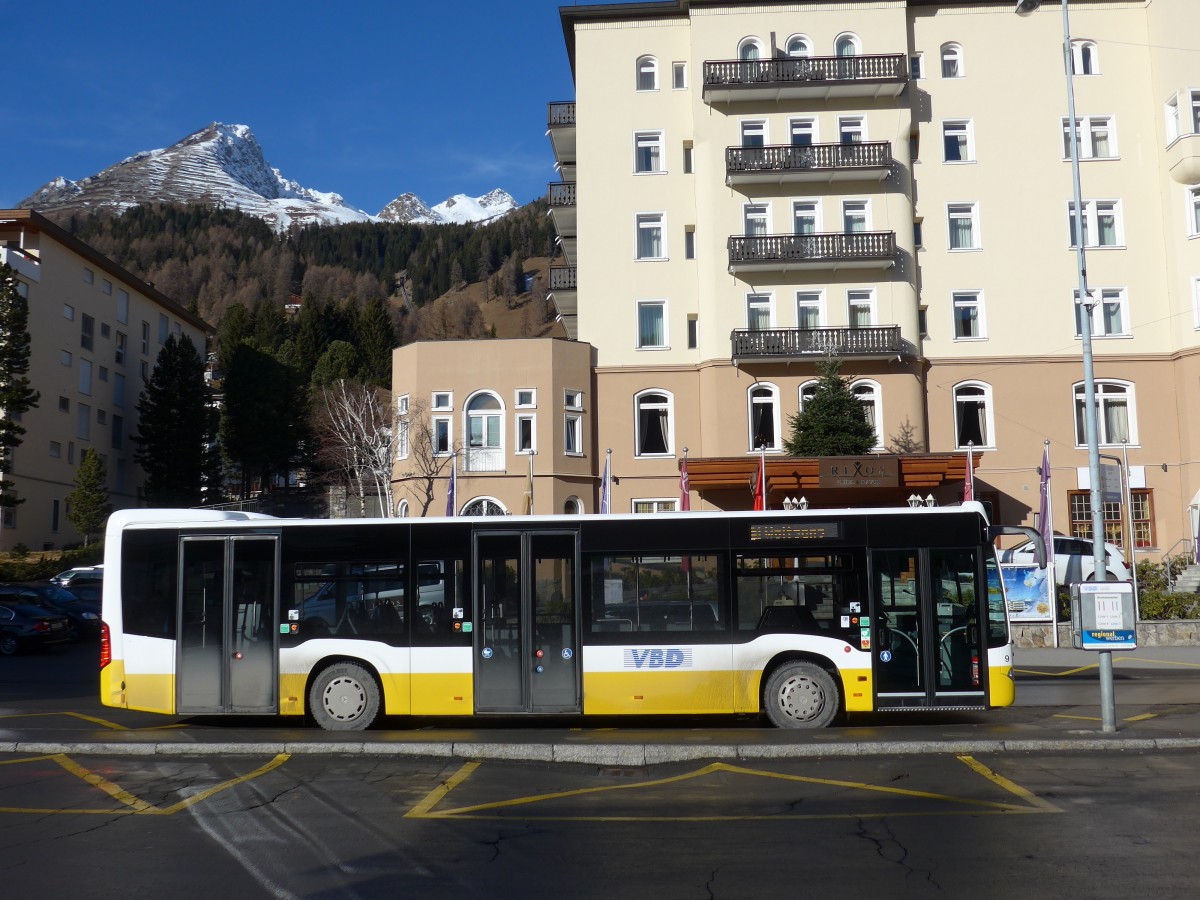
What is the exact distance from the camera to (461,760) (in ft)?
40.0

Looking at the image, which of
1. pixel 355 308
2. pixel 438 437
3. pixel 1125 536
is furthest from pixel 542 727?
pixel 355 308

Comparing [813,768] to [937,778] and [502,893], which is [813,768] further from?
[502,893]

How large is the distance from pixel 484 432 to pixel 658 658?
25.9 meters

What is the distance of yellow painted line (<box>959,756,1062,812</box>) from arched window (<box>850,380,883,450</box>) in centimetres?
2761

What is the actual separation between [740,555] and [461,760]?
440 centimetres

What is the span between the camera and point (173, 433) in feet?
217

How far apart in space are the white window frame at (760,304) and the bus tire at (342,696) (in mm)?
27485

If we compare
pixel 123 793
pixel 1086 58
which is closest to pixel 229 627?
pixel 123 793

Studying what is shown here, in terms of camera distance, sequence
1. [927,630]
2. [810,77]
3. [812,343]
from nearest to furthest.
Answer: [927,630] < [812,343] < [810,77]

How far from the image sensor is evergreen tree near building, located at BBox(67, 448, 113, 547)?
54031 mm

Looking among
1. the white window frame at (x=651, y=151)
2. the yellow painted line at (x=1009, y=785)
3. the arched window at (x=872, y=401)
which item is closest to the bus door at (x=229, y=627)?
the yellow painted line at (x=1009, y=785)

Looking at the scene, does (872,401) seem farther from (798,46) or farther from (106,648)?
(106,648)

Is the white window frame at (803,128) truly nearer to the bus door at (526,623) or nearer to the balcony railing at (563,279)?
the balcony railing at (563,279)

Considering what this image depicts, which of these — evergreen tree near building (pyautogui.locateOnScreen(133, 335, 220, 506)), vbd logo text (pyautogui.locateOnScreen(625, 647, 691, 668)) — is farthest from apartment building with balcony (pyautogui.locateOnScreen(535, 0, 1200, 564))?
evergreen tree near building (pyautogui.locateOnScreen(133, 335, 220, 506))
